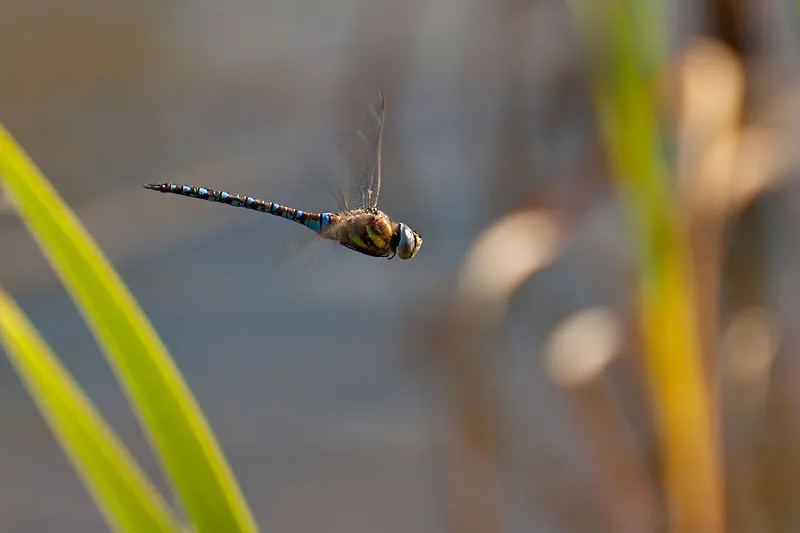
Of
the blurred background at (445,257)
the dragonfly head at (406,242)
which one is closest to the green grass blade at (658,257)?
the blurred background at (445,257)

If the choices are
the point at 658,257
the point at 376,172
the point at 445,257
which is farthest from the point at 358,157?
the point at 445,257

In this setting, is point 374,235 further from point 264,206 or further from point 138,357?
point 138,357

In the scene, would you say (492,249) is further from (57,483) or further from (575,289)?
(57,483)

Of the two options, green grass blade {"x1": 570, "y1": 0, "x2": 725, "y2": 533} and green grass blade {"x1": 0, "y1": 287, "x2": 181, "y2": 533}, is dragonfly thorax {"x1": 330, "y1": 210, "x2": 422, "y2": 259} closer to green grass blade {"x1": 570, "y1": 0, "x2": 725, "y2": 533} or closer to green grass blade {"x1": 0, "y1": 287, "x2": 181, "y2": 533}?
green grass blade {"x1": 570, "y1": 0, "x2": 725, "y2": 533}

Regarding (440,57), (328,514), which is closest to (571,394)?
(328,514)

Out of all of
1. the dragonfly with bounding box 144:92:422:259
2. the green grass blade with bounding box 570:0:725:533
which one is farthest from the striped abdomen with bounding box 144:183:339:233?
the green grass blade with bounding box 570:0:725:533

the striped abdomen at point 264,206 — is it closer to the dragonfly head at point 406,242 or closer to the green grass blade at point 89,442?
the dragonfly head at point 406,242
